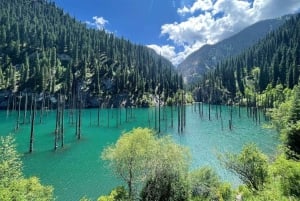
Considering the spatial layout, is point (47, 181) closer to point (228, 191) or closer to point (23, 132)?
point (228, 191)

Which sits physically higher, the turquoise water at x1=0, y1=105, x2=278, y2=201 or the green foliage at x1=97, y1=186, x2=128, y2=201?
the green foliage at x1=97, y1=186, x2=128, y2=201

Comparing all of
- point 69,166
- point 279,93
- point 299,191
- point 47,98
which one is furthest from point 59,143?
point 279,93

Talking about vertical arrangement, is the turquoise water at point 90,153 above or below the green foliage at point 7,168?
below

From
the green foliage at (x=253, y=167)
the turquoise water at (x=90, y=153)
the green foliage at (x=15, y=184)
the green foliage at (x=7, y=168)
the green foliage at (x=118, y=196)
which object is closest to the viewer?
the green foliage at (x=15, y=184)

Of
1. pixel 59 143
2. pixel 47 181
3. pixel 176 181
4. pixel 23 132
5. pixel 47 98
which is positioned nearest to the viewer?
pixel 176 181

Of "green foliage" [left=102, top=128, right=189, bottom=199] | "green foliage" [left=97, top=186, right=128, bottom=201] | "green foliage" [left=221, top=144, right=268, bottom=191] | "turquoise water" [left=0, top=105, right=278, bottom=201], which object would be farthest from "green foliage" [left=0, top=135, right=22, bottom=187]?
"green foliage" [left=221, top=144, right=268, bottom=191]

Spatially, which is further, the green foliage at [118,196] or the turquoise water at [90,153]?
the turquoise water at [90,153]

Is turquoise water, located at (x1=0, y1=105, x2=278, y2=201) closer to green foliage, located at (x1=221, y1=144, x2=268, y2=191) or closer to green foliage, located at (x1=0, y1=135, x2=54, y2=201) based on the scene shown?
green foliage, located at (x1=0, y1=135, x2=54, y2=201)

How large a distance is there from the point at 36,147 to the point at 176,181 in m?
57.6

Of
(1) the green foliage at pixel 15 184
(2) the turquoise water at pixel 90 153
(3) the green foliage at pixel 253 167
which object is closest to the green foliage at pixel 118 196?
(1) the green foliage at pixel 15 184

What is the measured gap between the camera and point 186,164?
115 feet

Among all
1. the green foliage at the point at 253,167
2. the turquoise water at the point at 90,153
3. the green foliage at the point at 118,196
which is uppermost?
the green foliage at the point at 253,167

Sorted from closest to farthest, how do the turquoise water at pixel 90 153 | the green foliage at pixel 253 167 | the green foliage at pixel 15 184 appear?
1. the green foliage at pixel 15 184
2. the green foliage at pixel 253 167
3. the turquoise water at pixel 90 153

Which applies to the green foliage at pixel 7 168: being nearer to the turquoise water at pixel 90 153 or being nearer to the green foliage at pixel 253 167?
the turquoise water at pixel 90 153
